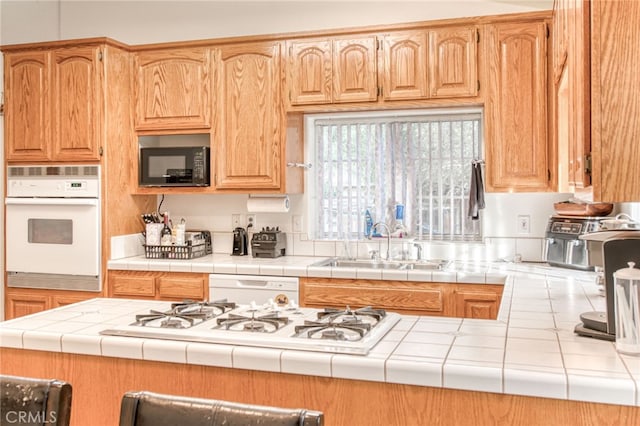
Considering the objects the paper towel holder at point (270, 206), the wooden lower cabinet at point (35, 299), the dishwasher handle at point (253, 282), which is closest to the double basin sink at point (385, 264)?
the dishwasher handle at point (253, 282)

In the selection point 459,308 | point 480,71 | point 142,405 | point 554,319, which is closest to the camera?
point 142,405

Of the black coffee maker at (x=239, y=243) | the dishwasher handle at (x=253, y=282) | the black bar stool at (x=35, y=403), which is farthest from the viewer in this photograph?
the black coffee maker at (x=239, y=243)

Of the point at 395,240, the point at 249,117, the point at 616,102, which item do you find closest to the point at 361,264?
the point at 395,240

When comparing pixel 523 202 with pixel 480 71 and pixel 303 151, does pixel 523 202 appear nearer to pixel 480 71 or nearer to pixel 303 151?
pixel 480 71

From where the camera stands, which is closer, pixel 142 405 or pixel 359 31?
pixel 142 405

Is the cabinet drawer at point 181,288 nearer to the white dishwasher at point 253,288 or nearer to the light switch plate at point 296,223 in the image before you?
the white dishwasher at point 253,288

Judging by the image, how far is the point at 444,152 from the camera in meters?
4.03

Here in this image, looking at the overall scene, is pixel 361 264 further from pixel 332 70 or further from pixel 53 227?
pixel 53 227

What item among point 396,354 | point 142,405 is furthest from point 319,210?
point 142,405

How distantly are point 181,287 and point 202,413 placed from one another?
8.95 feet

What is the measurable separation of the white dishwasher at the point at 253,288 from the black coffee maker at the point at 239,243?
53 cm

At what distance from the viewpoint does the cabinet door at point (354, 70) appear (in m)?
3.72

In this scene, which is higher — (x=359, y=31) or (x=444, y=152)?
(x=359, y=31)

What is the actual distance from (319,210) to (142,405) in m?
3.18
